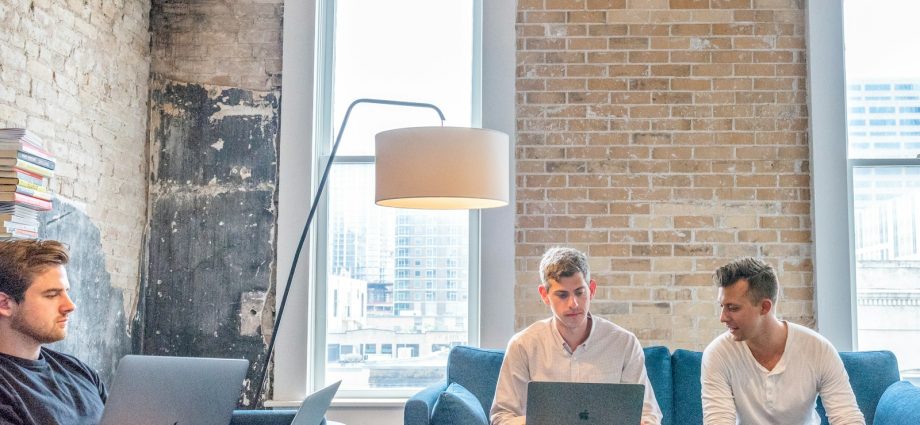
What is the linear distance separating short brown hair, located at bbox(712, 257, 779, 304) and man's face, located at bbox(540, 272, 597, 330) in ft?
1.65

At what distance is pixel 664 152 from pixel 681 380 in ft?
4.09

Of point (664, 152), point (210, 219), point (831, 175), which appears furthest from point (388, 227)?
point (831, 175)

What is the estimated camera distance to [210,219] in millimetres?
4398

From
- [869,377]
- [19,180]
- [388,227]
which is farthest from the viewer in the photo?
[388,227]

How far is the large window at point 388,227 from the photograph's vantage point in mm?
4383

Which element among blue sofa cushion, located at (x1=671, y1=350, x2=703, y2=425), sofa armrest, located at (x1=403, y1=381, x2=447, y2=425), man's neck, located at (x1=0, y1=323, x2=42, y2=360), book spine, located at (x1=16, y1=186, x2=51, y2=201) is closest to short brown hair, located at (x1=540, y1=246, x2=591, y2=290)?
sofa armrest, located at (x1=403, y1=381, x2=447, y2=425)

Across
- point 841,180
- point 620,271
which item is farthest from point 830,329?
point 620,271

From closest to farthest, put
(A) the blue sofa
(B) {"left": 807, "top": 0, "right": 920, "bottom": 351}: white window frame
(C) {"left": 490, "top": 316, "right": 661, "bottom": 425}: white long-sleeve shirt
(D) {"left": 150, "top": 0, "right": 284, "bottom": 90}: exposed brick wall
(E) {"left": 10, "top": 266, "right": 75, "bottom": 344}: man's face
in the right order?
1. (E) {"left": 10, "top": 266, "right": 75, "bottom": 344}: man's face
2. (C) {"left": 490, "top": 316, "right": 661, "bottom": 425}: white long-sleeve shirt
3. (A) the blue sofa
4. (B) {"left": 807, "top": 0, "right": 920, "bottom": 351}: white window frame
5. (D) {"left": 150, "top": 0, "right": 284, "bottom": 90}: exposed brick wall

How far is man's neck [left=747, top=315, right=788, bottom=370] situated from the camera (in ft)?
10.2

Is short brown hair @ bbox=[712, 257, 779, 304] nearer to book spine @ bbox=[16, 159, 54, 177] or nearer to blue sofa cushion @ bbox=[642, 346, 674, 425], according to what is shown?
blue sofa cushion @ bbox=[642, 346, 674, 425]

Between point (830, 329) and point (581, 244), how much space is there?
1.29 meters

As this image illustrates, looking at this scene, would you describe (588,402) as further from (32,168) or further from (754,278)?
(32,168)

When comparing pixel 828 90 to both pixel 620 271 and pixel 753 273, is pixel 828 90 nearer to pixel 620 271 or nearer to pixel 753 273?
pixel 620 271

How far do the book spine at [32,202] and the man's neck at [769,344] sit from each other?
8.62 feet
